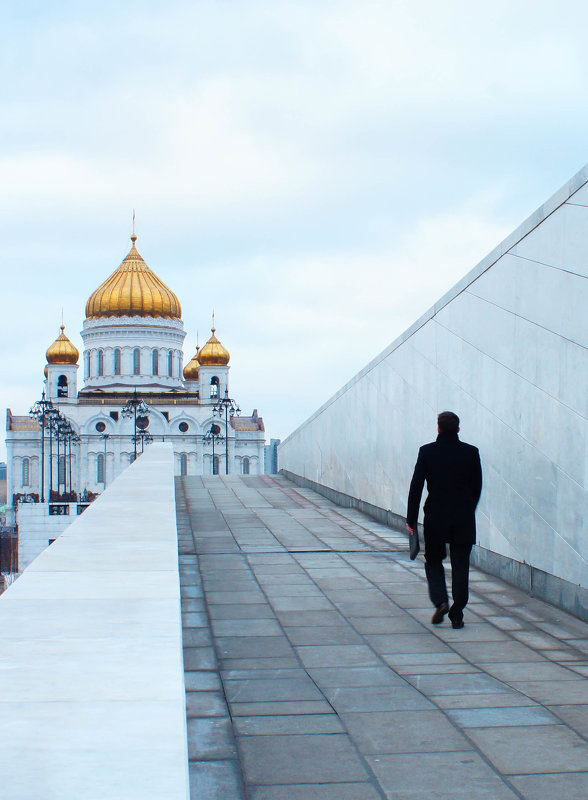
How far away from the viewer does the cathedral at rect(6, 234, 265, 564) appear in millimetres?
77562

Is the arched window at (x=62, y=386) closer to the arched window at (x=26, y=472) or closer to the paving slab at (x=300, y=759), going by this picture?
the arched window at (x=26, y=472)

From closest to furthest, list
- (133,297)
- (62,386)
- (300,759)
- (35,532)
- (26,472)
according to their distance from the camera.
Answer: (300,759) → (35,532) → (26,472) → (62,386) → (133,297)

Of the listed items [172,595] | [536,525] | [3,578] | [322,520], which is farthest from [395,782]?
[3,578]

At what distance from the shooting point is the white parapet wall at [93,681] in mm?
1842

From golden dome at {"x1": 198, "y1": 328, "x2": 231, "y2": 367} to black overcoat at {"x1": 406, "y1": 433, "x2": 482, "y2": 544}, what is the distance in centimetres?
7351

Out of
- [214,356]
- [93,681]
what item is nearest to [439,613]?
[93,681]

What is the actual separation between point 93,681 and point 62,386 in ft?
263

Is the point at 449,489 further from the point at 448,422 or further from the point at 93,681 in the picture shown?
the point at 93,681

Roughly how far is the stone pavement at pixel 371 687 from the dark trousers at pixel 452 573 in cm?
19

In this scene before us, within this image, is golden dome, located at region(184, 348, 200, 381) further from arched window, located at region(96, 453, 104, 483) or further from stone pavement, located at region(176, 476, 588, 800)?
stone pavement, located at region(176, 476, 588, 800)

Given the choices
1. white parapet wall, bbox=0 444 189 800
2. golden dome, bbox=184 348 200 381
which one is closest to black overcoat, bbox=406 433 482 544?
white parapet wall, bbox=0 444 189 800

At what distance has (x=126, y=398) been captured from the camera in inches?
3113

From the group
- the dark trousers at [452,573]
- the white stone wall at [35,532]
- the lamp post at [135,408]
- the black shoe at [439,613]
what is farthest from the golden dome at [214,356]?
the black shoe at [439,613]

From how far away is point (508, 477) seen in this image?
7328 mm
